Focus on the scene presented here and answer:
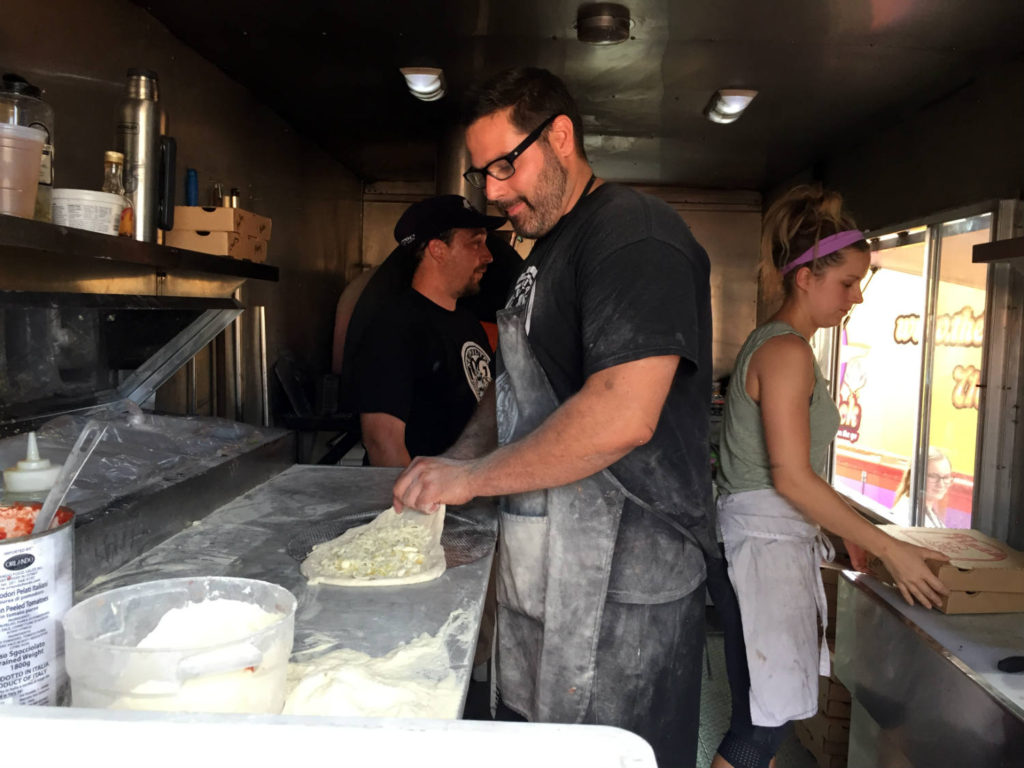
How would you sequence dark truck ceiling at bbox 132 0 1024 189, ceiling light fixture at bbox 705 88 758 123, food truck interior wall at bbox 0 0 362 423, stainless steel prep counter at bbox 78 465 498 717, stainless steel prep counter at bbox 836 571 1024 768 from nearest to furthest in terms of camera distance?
1. stainless steel prep counter at bbox 78 465 498 717
2. stainless steel prep counter at bbox 836 571 1024 768
3. food truck interior wall at bbox 0 0 362 423
4. dark truck ceiling at bbox 132 0 1024 189
5. ceiling light fixture at bbox 705 88 758 123

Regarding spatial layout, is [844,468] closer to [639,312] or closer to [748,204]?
[748,204]

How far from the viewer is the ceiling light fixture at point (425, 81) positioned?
11.0 ft

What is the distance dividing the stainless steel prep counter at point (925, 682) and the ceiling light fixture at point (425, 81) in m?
2.66

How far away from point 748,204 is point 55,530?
20.9 ft

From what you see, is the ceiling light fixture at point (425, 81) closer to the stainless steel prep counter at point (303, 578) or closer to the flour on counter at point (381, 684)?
the stainless steel prep counter at point (303, 578)

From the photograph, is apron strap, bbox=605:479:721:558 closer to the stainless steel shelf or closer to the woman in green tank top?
the woman in green tank top

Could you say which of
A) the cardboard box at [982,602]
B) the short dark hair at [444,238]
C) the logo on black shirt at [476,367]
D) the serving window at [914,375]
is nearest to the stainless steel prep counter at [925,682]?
the cardboard box at [982,602]

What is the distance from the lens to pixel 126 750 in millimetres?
540

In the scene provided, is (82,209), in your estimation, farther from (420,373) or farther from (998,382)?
(998,382)

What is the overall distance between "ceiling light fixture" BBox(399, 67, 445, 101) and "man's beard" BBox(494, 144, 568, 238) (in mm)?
2113

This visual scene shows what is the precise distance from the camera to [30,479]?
1.17 m

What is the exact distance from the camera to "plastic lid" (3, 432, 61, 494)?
1154 millimetres

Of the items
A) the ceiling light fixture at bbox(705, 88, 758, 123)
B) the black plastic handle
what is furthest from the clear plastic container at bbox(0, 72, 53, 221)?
the ceiling light fixture at bbox(705, 88, 758, 123)

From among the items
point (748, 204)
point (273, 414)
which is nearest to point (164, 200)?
point (273, 414)
